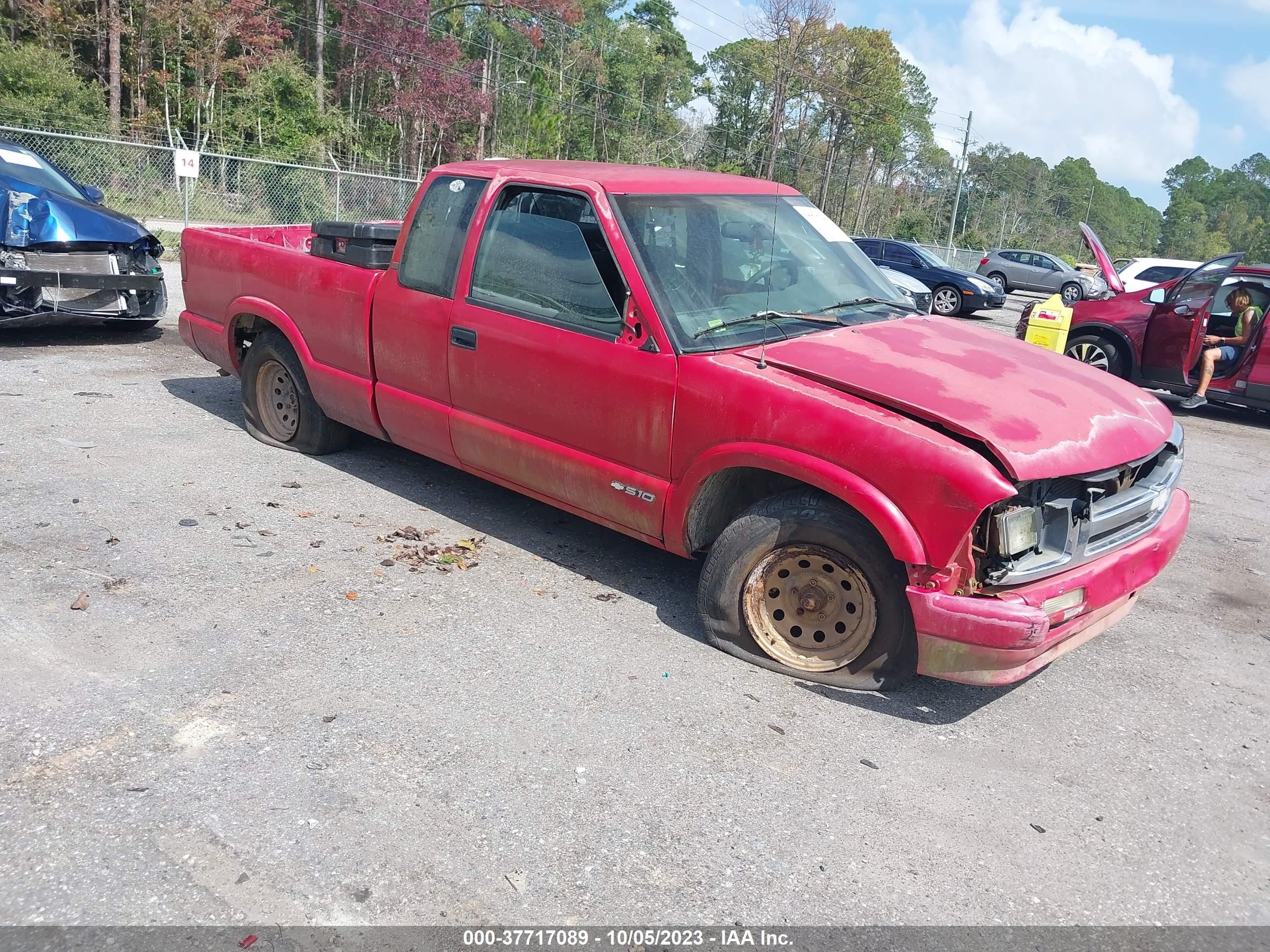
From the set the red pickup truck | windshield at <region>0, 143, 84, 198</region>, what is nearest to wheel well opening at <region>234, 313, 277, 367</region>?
the red pickup truck

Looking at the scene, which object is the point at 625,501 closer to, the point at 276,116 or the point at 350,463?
the point at 350,463

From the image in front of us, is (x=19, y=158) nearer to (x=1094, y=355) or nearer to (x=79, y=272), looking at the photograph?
(x=79, y=272)

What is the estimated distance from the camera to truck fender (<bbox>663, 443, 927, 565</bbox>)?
3.54 metres

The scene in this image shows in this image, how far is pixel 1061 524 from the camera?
3666 mm

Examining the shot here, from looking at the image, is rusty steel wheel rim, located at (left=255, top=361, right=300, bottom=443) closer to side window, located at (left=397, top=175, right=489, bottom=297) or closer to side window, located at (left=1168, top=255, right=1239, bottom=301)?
side window, located at (left=397, top=175, right=489, bottom=297)

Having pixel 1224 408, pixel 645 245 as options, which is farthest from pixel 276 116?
pixel 645 245

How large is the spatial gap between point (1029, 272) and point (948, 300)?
956 cm

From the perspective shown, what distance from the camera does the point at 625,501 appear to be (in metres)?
4.40

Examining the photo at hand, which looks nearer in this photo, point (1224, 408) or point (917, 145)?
point (1224, 408)

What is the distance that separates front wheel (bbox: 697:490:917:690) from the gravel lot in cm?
14

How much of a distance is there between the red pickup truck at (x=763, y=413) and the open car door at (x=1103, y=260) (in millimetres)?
6487

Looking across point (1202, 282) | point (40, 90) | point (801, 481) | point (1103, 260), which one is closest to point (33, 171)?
point (801, 481)

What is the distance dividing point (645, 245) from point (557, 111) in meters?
47.3

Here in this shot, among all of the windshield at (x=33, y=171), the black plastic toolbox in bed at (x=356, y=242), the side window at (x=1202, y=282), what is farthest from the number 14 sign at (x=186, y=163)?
the side window at (x=1202, y=282)
